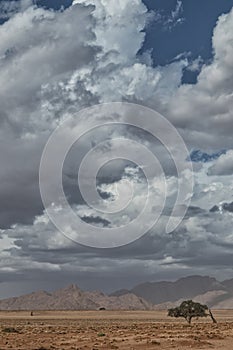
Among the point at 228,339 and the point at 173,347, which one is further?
the point at 228,339

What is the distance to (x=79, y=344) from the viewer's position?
236ft

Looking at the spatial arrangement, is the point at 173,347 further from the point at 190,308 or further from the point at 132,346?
the point at 190,308

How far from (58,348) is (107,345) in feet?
21.5

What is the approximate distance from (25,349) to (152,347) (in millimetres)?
14615

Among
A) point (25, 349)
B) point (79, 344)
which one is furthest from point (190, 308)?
point (25, 349)

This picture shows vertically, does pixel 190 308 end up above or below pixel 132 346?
above

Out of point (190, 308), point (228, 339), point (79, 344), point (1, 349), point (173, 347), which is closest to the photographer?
point (1, 349)

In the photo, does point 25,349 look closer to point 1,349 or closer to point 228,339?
point 1,349

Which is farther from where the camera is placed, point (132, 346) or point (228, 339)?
point (228, 339)

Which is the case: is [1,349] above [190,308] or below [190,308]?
below

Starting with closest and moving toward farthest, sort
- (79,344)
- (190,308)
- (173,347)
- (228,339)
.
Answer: (173,347) → (79,344) → (228,339) → (190,308)

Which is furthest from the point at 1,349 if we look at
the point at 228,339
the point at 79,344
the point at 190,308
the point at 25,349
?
the point at 190,308

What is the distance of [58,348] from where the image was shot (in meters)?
65.6

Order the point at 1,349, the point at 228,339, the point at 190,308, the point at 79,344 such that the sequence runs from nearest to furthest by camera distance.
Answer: the point at 1,349 < the point at 79,344 < the point at 228,339 < the point at 190,308
